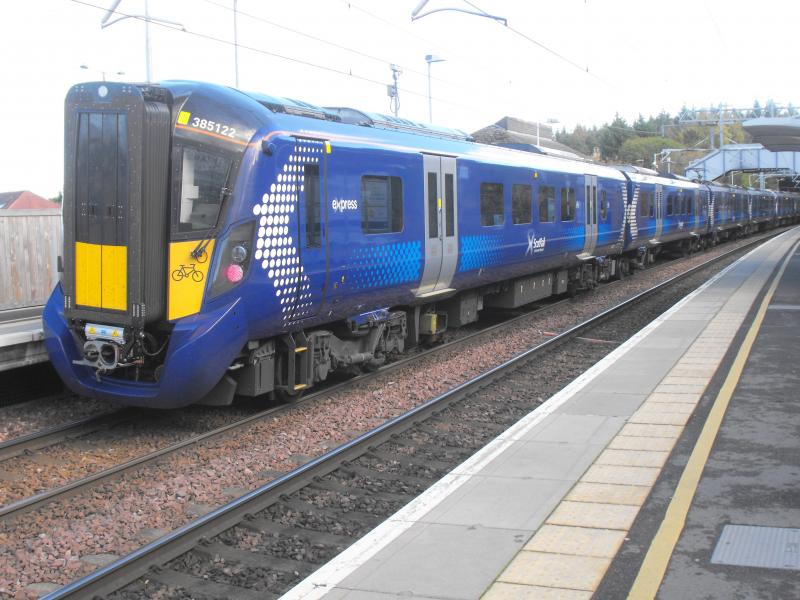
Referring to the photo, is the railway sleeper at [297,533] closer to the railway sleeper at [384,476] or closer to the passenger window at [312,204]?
the railway sleeper at [384,476]

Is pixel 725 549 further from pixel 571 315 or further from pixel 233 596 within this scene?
pixel 571 315

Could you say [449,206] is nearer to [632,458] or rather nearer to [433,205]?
[433,205]

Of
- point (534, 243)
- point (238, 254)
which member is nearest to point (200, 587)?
point (238, 254)

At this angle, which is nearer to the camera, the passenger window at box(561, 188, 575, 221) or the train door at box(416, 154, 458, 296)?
the train door at box(416, 154, 458, 296)

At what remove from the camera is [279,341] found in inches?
333

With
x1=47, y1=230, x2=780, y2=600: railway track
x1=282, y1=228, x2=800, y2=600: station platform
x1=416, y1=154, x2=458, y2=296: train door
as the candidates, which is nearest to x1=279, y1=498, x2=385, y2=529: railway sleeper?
x1=47, y1=230, x2=780, y2=600: railway track

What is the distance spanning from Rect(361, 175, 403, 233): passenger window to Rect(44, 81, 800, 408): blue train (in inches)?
1.0

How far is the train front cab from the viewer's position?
7.19 meters

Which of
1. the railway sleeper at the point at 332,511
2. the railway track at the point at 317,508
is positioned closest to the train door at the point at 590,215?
the railway track at the point at 317,508

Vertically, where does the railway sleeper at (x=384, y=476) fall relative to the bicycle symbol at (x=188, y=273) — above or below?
below

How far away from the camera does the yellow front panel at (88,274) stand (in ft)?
24.6

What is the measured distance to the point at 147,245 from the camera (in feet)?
23.7

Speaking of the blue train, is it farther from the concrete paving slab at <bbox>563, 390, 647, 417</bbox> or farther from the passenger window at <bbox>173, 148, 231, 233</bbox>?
the concrete paving slab at <bbox>563, 390, 647, 417</bbox>

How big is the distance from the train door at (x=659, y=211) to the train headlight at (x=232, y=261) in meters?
22.0
